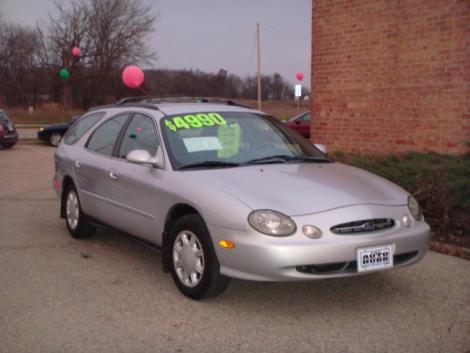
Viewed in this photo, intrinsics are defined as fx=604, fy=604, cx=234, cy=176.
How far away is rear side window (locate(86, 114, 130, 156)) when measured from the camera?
238 inches

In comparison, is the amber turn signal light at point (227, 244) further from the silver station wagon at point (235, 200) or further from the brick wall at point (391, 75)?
the brick wall at point (391, 75)

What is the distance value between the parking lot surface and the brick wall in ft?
10.8

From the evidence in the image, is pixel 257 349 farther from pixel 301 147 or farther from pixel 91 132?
pixel 91 132

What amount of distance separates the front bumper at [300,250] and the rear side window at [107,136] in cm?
217

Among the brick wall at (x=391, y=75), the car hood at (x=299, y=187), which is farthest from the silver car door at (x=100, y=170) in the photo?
the brick wall at (x=391, y=75)

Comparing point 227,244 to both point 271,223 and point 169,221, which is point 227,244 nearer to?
point 271,223

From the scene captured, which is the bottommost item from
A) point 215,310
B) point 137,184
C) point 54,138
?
point 54,138

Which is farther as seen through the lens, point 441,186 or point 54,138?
point 54,138

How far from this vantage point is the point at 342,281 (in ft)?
16.6

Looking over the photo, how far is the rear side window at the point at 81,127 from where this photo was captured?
6778 mm

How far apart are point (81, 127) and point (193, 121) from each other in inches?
86.9

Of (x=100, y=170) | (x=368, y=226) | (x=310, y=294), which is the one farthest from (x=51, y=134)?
(x=368, y=226)

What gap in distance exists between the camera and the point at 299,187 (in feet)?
14.6

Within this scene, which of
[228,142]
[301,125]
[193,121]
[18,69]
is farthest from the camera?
[18,69]
